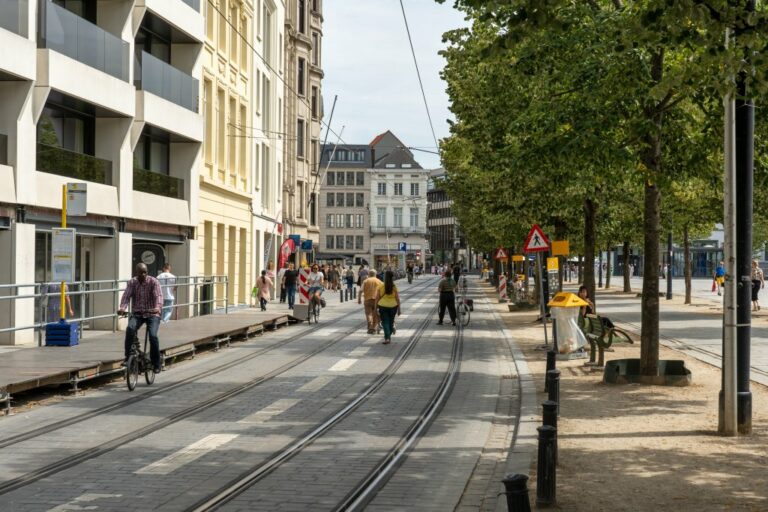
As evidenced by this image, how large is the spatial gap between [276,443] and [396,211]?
132 meters

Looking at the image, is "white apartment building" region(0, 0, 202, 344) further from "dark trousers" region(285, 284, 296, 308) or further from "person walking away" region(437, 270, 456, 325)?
"person walking away" region(437, 270, 456, 325)

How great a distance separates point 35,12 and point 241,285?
21.3 metres

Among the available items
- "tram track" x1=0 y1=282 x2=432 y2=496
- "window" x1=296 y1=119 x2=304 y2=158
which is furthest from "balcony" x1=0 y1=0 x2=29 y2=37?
"window" x1=296 y1=119 x2=304 y2=158

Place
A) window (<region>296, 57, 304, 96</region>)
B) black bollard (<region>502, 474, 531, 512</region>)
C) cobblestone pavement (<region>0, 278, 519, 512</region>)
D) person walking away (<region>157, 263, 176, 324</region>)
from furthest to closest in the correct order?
window (<region>296, 57, 304, 96</region>) → person walking away (<region>157, 263, 176, 324</region>) → cobblestone pavement (<region>0, 278, 519, 512</region>) → black bollard (<region>502, 474, 531, 512</region>)

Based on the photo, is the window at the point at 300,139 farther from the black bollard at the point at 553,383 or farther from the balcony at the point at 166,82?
the black bollard at the point at 553,383

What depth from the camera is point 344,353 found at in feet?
69.9

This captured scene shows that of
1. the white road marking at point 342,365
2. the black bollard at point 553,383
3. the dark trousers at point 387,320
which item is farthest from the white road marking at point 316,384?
the dark trousers at point 387,320

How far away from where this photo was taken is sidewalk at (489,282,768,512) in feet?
25.9

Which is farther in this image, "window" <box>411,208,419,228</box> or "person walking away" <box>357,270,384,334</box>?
"window" <box>411,208,419,228</box>

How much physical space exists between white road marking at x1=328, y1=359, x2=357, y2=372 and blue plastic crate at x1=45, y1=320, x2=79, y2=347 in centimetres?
420

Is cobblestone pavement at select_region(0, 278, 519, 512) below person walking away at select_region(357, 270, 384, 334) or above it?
below

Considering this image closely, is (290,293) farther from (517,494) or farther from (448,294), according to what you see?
(517,494)

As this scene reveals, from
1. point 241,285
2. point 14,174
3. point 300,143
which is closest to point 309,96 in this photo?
point 300,143

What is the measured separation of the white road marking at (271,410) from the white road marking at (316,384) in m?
1.14
